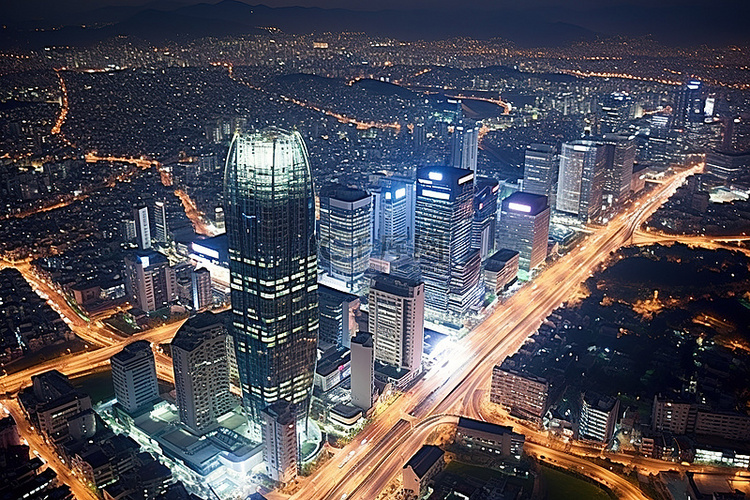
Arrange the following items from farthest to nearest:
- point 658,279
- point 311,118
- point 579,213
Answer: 1. point 311,118
2. point 579,213
3. point 658,279

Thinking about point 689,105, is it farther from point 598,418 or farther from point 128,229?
point 128,229

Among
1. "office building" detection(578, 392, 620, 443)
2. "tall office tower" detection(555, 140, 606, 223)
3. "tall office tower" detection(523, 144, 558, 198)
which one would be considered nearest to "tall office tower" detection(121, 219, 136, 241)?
"tall office tower" detection(523, 144, 558, 198)

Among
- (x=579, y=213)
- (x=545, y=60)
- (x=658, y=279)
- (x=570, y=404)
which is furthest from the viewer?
(x=545, y=60)

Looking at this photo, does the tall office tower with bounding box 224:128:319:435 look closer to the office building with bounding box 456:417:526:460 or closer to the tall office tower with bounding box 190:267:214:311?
the office building with bounding box 456:417:526:460

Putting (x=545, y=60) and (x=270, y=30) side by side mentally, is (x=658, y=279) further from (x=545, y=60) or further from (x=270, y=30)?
(x=545, y=60)

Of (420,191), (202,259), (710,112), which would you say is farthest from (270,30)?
(710,112)

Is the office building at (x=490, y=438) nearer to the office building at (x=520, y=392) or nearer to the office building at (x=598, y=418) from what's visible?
the office building at (x=520, y=392)
